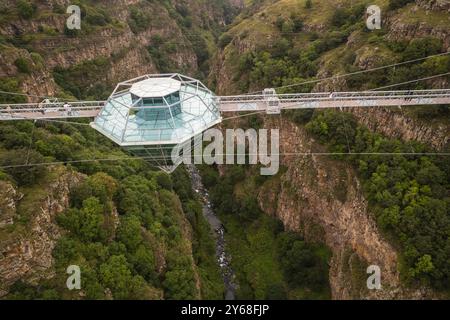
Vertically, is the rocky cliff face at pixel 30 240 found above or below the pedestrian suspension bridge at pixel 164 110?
below

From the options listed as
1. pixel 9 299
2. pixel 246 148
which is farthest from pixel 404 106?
pixel 9 299

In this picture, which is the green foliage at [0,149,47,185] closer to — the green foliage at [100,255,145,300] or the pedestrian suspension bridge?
the pedestrian suspension bridge

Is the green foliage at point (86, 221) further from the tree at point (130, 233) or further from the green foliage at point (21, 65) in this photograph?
the green foliage at point (21, 65)

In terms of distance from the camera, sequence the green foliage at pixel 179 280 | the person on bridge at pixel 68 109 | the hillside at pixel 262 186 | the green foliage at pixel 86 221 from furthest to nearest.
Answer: the green foliage at pixel 179 280 → the person on bridge at pixel 68 109 → the green foliage at pixel 86 221 → the hillside at pixel 262 186

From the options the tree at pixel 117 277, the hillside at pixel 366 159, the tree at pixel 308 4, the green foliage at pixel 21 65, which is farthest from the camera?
the tree at pixel 308 4

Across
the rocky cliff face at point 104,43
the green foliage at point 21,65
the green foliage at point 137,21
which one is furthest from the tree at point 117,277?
the green foliage at point 137,21

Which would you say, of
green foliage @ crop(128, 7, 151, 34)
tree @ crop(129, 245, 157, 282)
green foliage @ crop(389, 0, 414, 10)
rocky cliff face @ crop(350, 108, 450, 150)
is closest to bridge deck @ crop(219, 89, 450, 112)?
rocky cliff face @ crop(350, 108, 450, 150)

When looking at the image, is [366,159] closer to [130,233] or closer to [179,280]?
[179,280]
